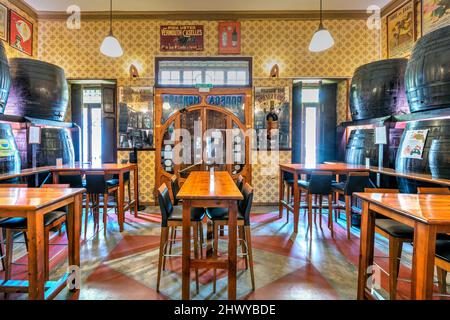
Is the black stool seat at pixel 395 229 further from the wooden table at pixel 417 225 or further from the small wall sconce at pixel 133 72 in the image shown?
the small wall sconce at pixel 133 72

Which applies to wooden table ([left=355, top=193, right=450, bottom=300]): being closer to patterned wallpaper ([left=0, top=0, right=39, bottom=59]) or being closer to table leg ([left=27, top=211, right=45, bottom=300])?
table leg ([left=27, top=211, right=45, bottom=300])

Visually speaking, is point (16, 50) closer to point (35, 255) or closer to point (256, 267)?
point (35, 255)

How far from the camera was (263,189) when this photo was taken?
5.16 metres

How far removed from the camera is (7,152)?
2861 mm

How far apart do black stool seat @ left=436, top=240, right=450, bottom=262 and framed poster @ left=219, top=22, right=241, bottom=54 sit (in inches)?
177

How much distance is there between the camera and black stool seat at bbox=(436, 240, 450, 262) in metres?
1.44

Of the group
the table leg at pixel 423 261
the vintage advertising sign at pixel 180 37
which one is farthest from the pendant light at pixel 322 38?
the table leg at pixel 423 261


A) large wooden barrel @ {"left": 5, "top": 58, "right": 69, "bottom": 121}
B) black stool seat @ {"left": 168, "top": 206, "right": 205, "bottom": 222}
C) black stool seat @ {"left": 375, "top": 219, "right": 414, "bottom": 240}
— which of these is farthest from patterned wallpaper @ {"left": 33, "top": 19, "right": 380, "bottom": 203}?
black stool seat @ {"left": 375, "top": 219, "right": 414, "bottom": 240}

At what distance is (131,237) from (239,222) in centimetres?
184

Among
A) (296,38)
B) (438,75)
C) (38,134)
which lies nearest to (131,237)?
(38,134)

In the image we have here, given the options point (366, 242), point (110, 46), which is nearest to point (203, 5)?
point (110, 46)

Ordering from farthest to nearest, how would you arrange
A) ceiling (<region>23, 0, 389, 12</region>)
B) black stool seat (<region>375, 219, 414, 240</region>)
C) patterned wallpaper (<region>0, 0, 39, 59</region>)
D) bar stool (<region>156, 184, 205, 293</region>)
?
1. ceiling (<region>23, 0, 389, 12</region>)
2. patterned wallpaper (<region>0, 0, 39, 59</region>)
3. bar stool (<region>156, 184, 205, 293</region>)
4. black stool seat (<region>375, 219, 414, 240</region>)
